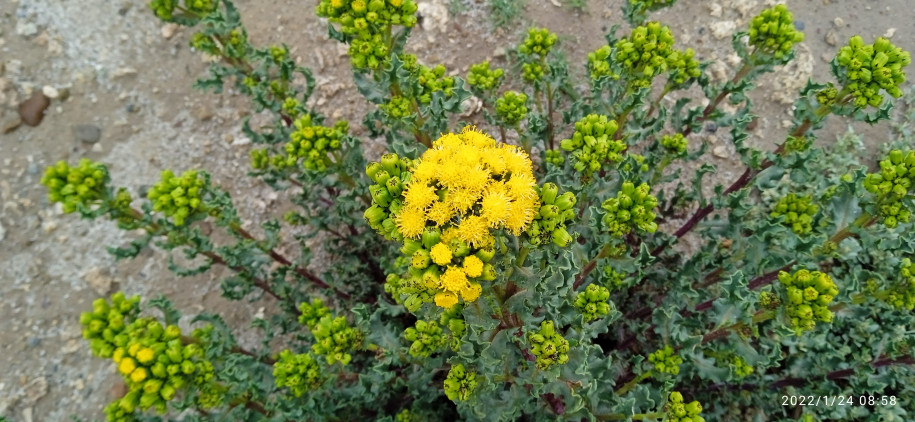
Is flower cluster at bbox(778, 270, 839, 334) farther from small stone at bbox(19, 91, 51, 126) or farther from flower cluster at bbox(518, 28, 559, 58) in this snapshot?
small stone at bbox(19, 91, 51, 126)

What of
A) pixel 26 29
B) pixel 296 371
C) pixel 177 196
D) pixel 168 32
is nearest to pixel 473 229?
pixel 296 371

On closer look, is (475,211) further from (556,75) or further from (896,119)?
(896,119)

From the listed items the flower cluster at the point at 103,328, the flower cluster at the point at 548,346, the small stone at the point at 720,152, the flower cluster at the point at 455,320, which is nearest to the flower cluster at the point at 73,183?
the flower cluster at the point at 103,328

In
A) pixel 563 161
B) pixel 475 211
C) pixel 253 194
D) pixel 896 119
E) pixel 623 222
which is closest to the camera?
pixel 475 211

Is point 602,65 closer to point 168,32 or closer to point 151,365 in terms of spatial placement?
point 151,365

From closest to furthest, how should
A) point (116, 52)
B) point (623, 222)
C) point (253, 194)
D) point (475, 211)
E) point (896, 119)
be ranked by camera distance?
point (475, 211) → point (623, 222) → point (896, 119) → point (253, 194) → point (116, 52)

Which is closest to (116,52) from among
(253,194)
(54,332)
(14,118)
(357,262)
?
(14,118)

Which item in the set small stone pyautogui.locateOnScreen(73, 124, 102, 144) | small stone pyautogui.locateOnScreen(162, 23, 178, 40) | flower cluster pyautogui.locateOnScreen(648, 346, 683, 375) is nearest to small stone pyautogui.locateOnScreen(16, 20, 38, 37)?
small stone pyautogui.locateOnScreen(73, 124, 102, 144)
